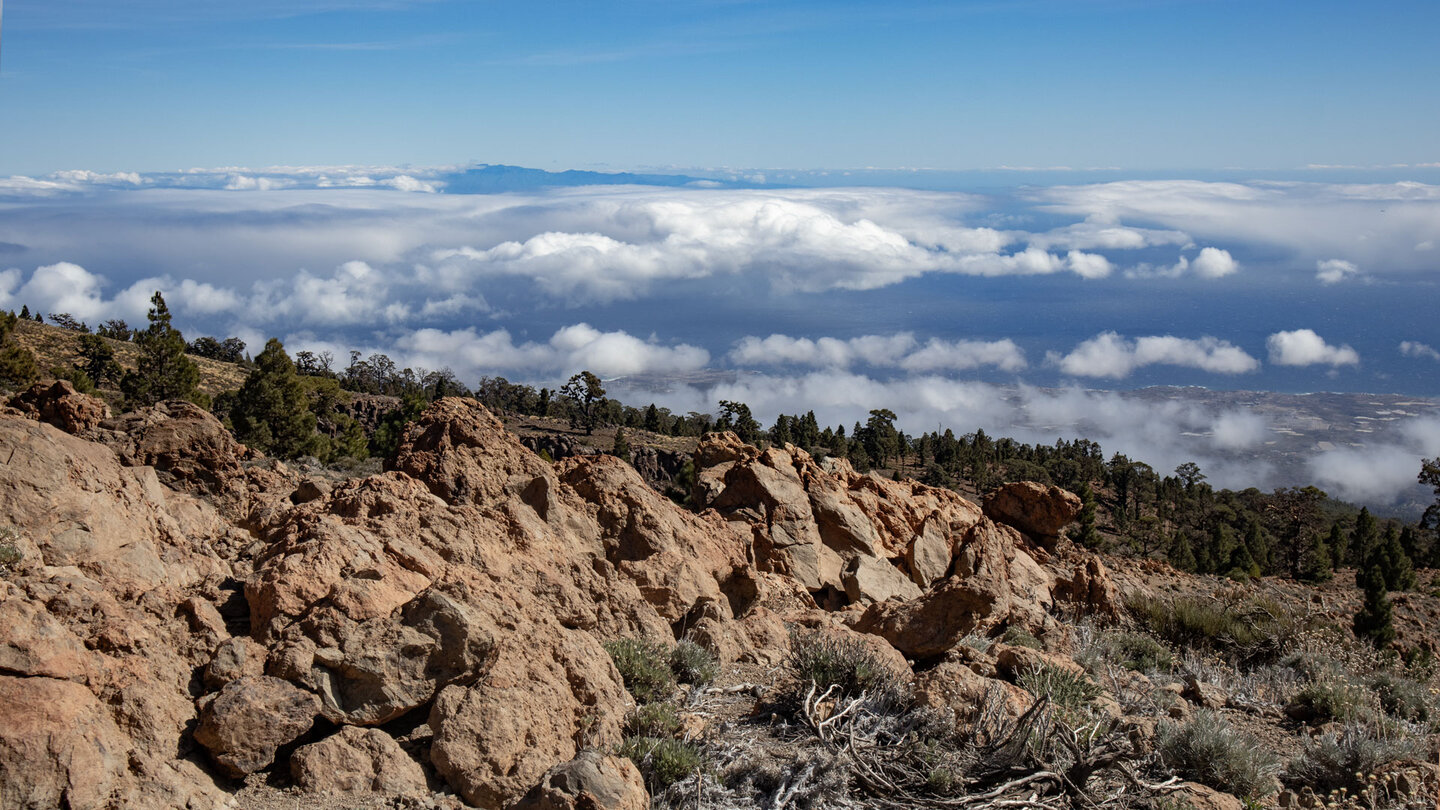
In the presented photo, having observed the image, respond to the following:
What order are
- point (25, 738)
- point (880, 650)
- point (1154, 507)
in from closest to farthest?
point (25, 738) → point (880, 650) → point (1154, 507)

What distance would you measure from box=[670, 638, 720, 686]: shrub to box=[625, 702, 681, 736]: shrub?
1.28 meters

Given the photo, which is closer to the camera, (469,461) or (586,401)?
(469,461)

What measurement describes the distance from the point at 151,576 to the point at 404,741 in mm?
2697

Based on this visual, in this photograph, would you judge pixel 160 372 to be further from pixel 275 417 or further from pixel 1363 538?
pixel 1363 538

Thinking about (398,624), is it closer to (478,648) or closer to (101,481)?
(478,648)

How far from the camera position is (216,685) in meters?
5.63

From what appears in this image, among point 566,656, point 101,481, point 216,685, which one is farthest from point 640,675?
point 101,481

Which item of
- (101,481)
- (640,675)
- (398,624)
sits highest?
(101,481)

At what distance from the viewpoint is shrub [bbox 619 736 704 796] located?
19.7 ft

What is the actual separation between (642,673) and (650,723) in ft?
2.96

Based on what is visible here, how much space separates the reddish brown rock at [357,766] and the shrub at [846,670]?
333 centimetres

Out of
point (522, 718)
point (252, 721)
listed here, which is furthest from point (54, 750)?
point (522, 718)

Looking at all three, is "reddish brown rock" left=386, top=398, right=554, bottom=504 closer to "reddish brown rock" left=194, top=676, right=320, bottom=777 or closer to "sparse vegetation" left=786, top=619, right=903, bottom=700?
"sparse vegetation" left=786, top=619, right=903, bottom=700

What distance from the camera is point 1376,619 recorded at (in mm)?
20328
